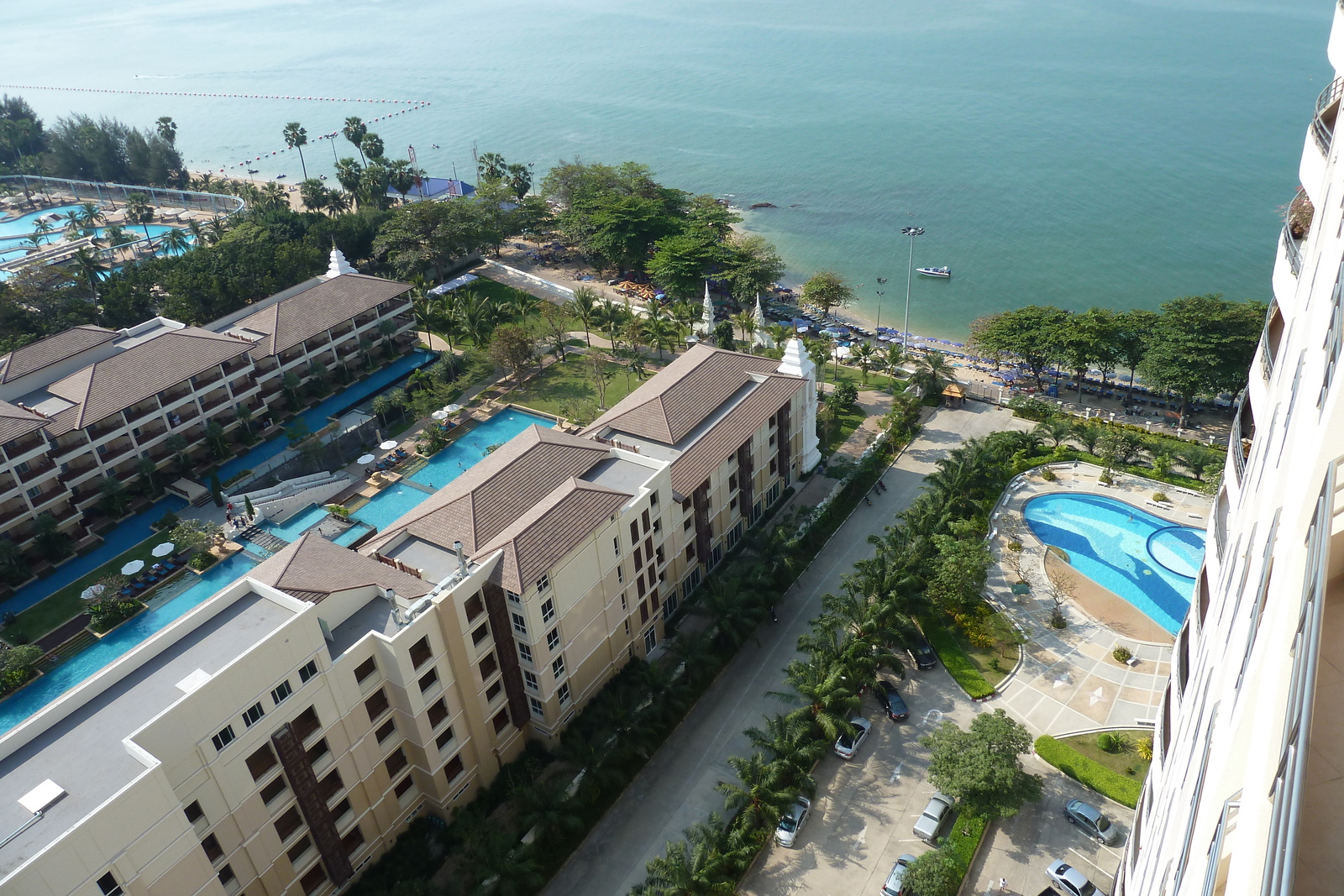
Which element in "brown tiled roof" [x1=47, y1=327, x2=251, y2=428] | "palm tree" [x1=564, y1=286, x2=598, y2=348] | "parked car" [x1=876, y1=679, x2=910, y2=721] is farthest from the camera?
"palm tree" [x1=564, y1=286, x2=598, y2=348]

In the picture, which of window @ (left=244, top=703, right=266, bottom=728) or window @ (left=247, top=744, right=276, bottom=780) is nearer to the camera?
window @ (left=244, top=703, right=266, bottom=728)

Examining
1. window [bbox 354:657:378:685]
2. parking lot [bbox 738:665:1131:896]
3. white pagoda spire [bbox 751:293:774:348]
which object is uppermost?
window [bbox 354:657:378:685]

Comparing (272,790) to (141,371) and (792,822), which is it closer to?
(792,822)

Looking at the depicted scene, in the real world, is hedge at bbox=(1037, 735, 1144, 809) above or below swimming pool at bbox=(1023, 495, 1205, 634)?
below

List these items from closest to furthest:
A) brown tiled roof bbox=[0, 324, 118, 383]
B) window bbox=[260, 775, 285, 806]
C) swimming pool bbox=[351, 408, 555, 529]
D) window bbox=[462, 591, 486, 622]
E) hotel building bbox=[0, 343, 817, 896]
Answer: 1. hotel building bbox=[0, 343, 817, 896]
2. window bbox=[260, 775, 285, 806]
3. window bbox=[462, 591, 486, 622]
4. swimming pool bbox=[351, 408, 555, 529]
5. brown tiled roof bbox=[0, 324, 118, 383]

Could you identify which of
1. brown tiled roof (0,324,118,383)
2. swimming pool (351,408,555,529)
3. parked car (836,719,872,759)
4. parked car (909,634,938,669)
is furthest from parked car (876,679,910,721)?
brown tiled roof (0,324,118,383)

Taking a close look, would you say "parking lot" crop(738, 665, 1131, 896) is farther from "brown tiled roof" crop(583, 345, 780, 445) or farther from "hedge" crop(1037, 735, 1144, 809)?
"brown tiled roof" crop(583, 345, 780, 445)

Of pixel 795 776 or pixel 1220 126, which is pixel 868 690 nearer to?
pixel 795 776

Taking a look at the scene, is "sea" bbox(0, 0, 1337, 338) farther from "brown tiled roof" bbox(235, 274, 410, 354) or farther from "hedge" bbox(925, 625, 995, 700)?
"brown tiled roof" bbox(235, 274, 410, 354)
